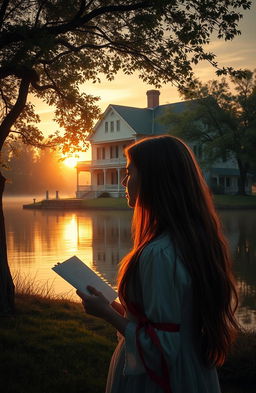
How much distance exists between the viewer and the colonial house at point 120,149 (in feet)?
176

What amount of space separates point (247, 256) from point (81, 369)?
10.3 meters

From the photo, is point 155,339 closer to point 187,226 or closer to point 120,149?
point 187,226

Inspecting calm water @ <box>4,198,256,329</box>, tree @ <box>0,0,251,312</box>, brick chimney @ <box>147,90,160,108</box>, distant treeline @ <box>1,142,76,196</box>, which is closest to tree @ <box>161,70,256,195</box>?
brick chimney @ <box>147,90,160,108</box>

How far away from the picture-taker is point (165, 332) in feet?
6.75

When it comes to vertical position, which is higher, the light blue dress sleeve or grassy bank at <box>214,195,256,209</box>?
the light blue dress sleeve

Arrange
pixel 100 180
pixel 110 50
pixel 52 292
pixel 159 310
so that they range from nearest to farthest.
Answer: pixel 159 310 → pixel 110 50 → pixel 52 292 → pixel 100 180

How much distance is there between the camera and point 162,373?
6.98ft

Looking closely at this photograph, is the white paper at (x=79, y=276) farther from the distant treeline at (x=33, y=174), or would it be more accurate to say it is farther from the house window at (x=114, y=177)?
the distant treeline at (x=33, y=174)

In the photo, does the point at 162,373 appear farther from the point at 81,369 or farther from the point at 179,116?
the point at 179,116

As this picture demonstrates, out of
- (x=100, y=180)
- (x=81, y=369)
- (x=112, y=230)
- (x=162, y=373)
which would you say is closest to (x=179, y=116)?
(x=100, y=180)

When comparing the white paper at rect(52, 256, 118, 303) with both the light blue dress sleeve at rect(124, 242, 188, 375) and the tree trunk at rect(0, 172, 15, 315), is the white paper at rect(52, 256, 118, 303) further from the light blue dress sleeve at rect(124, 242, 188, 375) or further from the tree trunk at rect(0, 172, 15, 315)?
the tree trunk at rect(0, 172, 15, 315)

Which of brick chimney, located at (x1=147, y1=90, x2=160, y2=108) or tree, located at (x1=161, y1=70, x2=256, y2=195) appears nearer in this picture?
tree, located at (x1=161, y1=70, x2=256, y2=195)

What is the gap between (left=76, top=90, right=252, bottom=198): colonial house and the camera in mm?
53594

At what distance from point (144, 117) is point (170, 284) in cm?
5439
